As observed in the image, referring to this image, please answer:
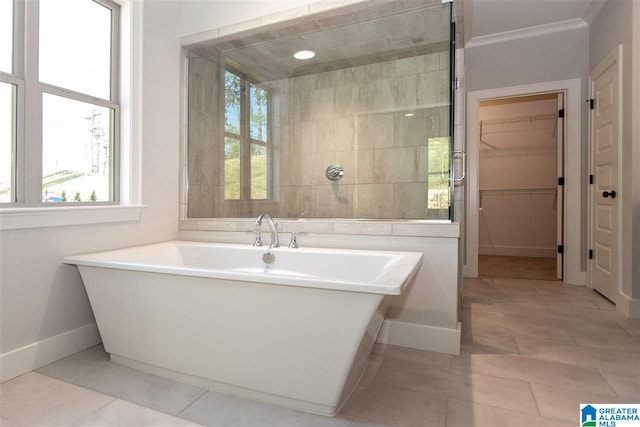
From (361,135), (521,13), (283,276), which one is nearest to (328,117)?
(361,135)

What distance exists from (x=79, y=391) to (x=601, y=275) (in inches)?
156

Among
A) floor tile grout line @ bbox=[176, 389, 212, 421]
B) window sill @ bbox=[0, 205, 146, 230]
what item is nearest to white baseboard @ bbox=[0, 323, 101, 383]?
window sill @ bbox=[0, 205, 146, 230]

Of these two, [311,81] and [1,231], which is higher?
[311,81]

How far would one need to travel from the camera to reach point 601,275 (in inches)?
127

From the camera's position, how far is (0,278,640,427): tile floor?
1.41 meters

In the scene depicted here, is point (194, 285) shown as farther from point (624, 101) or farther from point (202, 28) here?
point (624, 101)

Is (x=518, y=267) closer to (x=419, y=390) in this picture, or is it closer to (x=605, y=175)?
(x=605, y=175)

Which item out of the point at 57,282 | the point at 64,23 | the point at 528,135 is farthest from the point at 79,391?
the point at 528,135

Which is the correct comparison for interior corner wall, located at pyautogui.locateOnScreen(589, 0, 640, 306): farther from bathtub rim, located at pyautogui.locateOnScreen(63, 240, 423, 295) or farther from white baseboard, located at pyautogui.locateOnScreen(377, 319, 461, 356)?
bathtub rim, located at pyautogui.locateOnScreen(63, 240, 423, 295)

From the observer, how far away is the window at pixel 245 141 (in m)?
3.16

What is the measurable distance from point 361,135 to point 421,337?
1.80 m

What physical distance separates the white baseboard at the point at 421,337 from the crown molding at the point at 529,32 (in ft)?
11.0

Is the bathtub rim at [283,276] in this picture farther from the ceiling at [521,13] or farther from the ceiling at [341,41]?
the ceiling at [521,13]

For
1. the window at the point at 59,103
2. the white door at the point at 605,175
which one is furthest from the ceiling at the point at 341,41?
the white door at the point at 605,175
